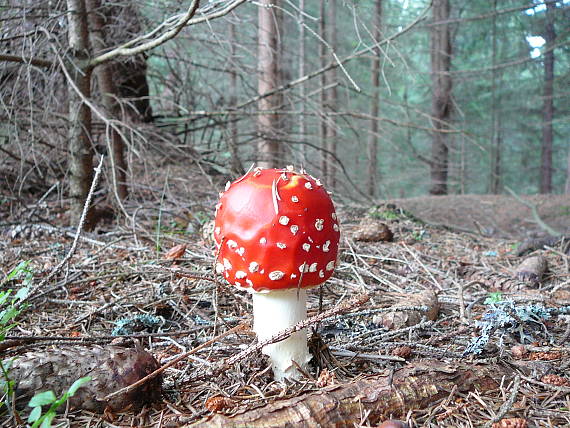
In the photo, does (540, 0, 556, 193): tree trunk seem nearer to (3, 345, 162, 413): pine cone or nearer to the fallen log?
the fallen log

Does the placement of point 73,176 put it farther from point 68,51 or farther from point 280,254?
point 280,254

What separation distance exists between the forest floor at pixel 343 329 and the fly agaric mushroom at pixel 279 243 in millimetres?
113

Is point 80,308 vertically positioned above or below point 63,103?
below

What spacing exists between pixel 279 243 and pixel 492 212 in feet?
24.2

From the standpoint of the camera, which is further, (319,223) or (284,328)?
(284,328)

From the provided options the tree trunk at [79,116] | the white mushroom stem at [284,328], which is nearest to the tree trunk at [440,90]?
the tree trunk at [79,116]

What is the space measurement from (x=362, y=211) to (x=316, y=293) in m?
2.69

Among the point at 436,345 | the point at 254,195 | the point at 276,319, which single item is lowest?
the point at 436,345

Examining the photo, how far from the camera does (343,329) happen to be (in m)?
2.36

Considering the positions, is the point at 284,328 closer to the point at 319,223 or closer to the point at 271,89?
the point at 319,223

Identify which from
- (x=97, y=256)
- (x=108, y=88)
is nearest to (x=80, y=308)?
(x=97, y=256)

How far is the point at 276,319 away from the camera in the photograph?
1.92m

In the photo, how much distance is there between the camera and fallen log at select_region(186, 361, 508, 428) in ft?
4.58

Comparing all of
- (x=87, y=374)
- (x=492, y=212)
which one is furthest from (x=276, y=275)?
(x=492, y=212)
